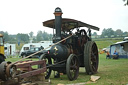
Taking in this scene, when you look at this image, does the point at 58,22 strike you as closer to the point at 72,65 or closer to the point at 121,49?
the point at 72,65

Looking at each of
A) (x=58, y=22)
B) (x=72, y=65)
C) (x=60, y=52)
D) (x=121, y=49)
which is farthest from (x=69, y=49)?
(x=121, y=49)

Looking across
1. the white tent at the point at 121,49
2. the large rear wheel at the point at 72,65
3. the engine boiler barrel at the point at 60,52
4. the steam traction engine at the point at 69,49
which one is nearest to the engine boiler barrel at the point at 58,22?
the steam traction engine at the point at 69,49

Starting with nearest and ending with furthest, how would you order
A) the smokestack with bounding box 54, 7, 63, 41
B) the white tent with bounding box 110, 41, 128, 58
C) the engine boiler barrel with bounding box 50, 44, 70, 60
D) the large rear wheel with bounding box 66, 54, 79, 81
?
1. the large rear wheel with bounding box 66, 54, 79, 81
2. the engine boiler barrel with bounding box 50, 44, 70, 60
3. the smokestack with bounding box 54, 7, 63, 41
4. the white tent with bounding box 110, 41, 128, 58

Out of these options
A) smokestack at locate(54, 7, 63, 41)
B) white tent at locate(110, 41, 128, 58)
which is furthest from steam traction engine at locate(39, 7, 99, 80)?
white tent at locate(110, 41, 128, 58)

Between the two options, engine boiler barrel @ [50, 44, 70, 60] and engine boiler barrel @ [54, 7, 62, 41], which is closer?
engine boiler barrel @ [50, 44, 70, 60]

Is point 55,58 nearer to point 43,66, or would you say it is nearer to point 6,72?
point 43,66

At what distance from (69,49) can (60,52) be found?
596 millimetres

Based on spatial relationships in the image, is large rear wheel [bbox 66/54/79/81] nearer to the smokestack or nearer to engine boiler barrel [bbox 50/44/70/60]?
engine boiler barrel [bbox 50/44/70/60]

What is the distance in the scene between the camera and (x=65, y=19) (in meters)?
9.18

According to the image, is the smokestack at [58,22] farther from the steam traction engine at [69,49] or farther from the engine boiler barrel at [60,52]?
the engine boiler barrel at [60,52]

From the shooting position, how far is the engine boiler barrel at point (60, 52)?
28.4ft

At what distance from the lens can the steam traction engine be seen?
8.65 m

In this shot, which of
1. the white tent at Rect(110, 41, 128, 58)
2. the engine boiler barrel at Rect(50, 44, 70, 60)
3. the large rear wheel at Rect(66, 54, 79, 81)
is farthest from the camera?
the white tent at Rect(110, 41, 128, 58)

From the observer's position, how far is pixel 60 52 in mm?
8641
